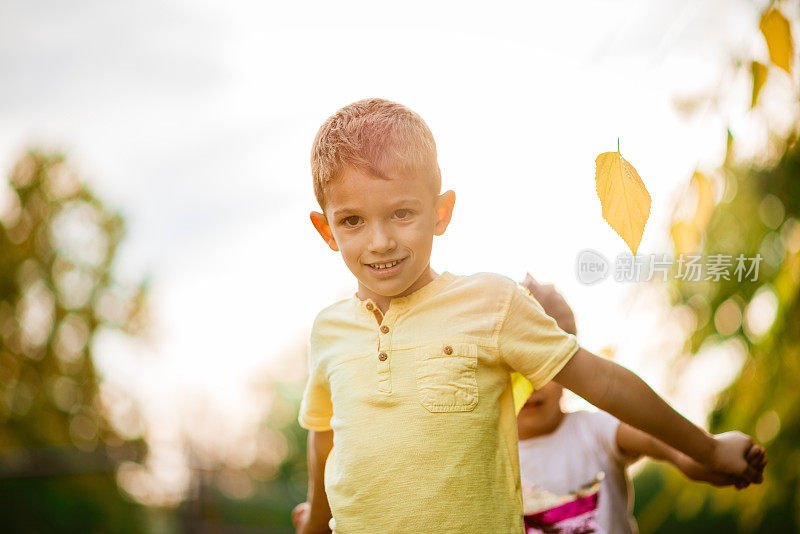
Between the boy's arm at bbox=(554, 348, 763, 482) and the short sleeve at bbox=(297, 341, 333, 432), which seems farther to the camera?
the short sleeve at bbox=(297, 341, 333, 432)

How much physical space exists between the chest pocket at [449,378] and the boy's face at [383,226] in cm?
13

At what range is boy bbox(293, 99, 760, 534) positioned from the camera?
1205mm

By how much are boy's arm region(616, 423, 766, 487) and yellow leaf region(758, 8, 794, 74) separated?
69 centimetres

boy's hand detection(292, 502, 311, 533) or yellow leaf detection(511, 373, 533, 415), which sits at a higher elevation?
yellow leaf detection(511, 373, 533, 415)

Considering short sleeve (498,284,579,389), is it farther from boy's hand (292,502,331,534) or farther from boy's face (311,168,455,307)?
boy's hand (292,502,331,534)

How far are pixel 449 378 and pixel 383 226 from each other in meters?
0.26

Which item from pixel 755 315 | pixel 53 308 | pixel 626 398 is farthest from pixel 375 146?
pixel 53 308

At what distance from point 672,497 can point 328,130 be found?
234 cm

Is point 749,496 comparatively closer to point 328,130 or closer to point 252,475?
point 328,130

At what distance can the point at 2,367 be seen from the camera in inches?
507

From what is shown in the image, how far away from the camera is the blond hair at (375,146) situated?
1222 mm

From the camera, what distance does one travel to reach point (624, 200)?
0.92 metres

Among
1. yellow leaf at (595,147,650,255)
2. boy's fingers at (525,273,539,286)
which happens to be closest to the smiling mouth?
yellow leaf at (595,147,650,255)

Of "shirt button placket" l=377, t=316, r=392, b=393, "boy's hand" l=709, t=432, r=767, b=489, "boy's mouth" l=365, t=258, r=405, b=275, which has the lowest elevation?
"boy's hand" l=709, t=432, r=767, b=489
